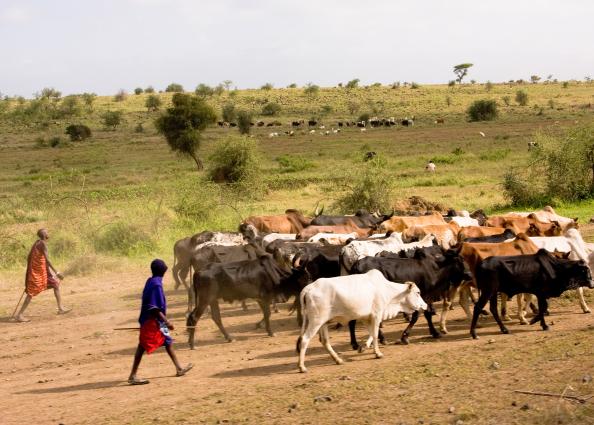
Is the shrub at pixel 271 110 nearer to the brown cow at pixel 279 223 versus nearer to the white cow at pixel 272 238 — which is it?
the brown cow at pixel 279 223

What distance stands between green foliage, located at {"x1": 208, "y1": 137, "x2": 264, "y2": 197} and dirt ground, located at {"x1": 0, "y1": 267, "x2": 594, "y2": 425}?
58.5 ft

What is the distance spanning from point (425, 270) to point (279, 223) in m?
7.19

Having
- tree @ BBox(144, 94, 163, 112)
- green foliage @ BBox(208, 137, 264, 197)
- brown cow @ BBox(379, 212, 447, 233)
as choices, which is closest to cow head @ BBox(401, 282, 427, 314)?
brown cow @ BBox(379, 212, 447, 233)

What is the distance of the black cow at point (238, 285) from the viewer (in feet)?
37.9

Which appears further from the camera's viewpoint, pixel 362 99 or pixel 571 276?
pixel 362 99

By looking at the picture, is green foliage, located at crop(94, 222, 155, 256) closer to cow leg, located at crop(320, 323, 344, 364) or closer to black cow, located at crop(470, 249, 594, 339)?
cow leg, located at crop(320, 323, 344, 364)

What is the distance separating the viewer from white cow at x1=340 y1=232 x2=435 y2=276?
40.8 ft

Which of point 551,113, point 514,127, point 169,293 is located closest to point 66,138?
point 514,127

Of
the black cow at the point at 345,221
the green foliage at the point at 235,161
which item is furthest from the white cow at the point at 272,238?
the green foliage at the point at 235,161

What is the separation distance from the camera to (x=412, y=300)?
1040 centimetres

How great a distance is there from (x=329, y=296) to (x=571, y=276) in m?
3.65

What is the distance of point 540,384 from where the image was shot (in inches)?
310

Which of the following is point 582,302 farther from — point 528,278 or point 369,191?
point 369,191

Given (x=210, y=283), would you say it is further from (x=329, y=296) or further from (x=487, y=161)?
(x=487, y=161)
